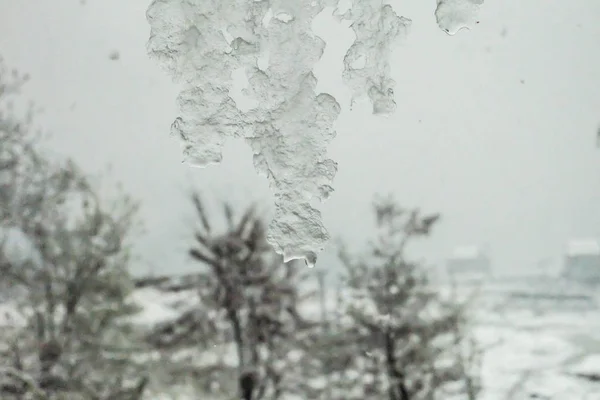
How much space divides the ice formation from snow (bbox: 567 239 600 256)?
194 feet

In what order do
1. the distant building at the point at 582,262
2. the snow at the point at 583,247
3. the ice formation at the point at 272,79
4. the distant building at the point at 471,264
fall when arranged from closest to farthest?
the ice formation at the point at 272,79, the distant building at the point at 582,262, the snow at the point at 583,247, the distant building at the point at 471,264

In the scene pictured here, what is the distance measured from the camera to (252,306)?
28.1 ft

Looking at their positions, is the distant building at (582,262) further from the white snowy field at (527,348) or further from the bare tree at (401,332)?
the bare tree at (401,332)

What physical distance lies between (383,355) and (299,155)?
996cm

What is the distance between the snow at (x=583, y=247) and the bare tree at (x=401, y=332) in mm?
49162

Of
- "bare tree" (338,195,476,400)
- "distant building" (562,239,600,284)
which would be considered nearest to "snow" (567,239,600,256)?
"distant building" (562,239,600,284)

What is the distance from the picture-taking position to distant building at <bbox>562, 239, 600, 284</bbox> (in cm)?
5059

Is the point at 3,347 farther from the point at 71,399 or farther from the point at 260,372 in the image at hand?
the point at 260,372

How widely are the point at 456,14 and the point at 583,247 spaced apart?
60845mm

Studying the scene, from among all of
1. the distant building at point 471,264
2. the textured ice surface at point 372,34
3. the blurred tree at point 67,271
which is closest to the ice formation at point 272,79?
the textured ice surface at point 372,34

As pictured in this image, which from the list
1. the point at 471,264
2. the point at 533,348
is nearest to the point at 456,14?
the point at 533,348

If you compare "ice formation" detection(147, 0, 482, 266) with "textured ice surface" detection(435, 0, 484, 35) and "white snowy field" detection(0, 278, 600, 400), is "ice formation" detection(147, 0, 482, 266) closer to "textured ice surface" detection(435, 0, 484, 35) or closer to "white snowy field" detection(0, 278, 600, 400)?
"textured ice surface" detection(435, 0, 484, 35)

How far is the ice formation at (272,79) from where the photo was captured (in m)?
1.12

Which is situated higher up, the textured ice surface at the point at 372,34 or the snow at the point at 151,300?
the textured ice surface at the point at 372,34
